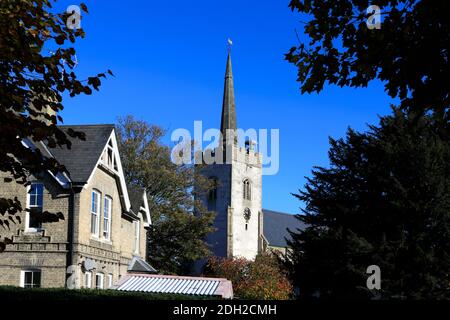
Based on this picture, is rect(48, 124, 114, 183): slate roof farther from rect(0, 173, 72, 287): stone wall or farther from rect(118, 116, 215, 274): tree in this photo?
rect(118, 116, 215, 274): tree

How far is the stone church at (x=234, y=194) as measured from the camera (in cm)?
9300

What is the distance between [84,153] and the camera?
29.0 metres

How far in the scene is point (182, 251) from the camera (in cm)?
5672

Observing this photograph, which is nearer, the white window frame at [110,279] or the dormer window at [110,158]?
the dormer window at [110,158]

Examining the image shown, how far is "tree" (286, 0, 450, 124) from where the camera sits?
9711 mm

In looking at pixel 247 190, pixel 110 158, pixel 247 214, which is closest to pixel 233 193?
pixel 247 190

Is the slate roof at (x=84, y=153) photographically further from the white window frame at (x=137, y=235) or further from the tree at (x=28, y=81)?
the tree at (x=28, y=81)

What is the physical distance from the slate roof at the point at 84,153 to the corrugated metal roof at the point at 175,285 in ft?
17.3

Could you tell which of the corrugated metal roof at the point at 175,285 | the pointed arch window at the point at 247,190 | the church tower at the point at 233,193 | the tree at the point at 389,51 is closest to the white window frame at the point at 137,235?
the corrugated metal roof at the point at 175,285

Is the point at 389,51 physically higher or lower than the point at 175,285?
higher

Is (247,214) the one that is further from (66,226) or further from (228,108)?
(66,226)

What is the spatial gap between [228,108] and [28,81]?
89.0m

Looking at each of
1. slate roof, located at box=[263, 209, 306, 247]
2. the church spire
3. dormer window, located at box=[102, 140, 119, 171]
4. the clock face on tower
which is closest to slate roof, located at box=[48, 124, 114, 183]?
dormer window, located at box=[102, 140, 119, 171]
